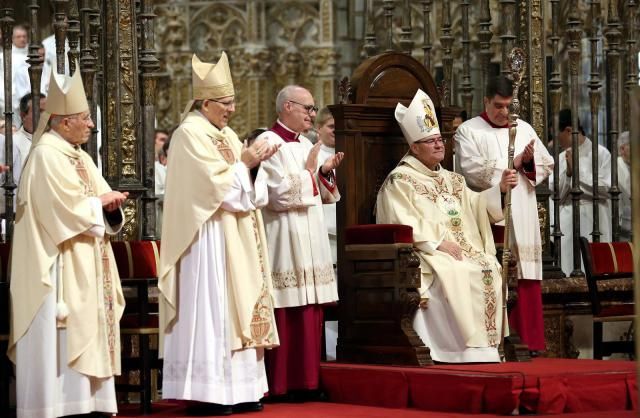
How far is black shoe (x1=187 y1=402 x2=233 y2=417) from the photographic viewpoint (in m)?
8.97

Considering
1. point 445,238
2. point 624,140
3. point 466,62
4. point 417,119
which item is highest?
point 466,62

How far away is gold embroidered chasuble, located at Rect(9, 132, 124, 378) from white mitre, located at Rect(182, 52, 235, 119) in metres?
0.93

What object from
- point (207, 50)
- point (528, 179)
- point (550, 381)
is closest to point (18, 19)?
point (207, 50)

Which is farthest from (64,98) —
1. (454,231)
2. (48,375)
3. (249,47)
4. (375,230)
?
(249,47)

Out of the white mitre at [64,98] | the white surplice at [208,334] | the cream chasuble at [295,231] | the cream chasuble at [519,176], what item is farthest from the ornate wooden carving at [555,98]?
the white mitre at [64,98]

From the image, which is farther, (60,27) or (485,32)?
(485,32)

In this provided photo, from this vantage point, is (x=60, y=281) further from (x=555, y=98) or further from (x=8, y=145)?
(x=555, y=98)

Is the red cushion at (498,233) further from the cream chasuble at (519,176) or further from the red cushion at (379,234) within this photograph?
the red cushion at (379,234)

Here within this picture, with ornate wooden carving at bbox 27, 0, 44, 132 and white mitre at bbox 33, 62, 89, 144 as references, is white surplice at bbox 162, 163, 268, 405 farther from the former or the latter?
ornate wooden carving at bbox 27, 0, 44, 132

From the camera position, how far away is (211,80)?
9195 mm

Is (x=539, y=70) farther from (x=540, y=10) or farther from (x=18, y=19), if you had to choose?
(x=18, y=19)

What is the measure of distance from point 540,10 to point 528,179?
1.87 metres

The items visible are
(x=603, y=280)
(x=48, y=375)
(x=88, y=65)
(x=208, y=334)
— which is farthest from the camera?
(x=603, y=280)

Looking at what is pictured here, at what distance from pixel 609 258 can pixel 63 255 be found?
4493 mm
